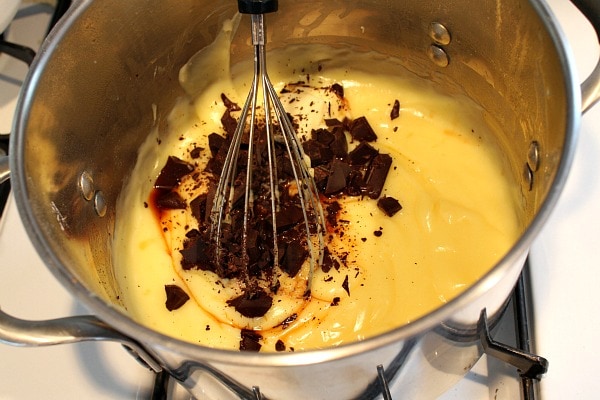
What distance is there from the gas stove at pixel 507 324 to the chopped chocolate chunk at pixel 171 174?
10.7 inches

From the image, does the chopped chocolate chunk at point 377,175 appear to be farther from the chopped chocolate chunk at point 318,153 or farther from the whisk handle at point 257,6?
the whisk handle at point 257,6

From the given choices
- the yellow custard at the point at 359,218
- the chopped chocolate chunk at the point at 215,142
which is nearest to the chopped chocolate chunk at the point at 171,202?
the yellow custard at the point at 359,218

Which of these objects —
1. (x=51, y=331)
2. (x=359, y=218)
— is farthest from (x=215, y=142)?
(x=51, y=331)

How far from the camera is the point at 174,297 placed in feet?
3.23

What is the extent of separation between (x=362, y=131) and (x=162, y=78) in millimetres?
411

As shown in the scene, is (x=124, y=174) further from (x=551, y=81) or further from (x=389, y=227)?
(x=551, y=81)

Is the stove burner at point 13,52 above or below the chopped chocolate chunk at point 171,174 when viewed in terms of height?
above

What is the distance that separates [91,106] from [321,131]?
0.45 meters

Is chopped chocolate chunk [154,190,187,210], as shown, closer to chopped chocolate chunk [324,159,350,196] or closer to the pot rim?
chopped chocolate chunk [324,159,350,196]

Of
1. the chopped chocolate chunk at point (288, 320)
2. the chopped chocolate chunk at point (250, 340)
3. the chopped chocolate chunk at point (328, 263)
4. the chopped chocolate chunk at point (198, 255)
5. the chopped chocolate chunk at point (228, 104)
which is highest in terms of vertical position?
the chopped chocolate chunk at point (228, 104)

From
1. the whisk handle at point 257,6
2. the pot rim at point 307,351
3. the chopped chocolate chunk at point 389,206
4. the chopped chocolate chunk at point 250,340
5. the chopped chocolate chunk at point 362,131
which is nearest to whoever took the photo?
the pot rim at point 307,351

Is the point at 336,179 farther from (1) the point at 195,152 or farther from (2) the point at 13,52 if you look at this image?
(2) the point at 13,52

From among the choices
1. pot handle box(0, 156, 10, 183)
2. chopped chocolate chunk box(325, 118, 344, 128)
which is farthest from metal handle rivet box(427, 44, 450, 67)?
pot handle box(0, 156, 10, 183)

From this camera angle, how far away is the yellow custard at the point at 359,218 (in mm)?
977
